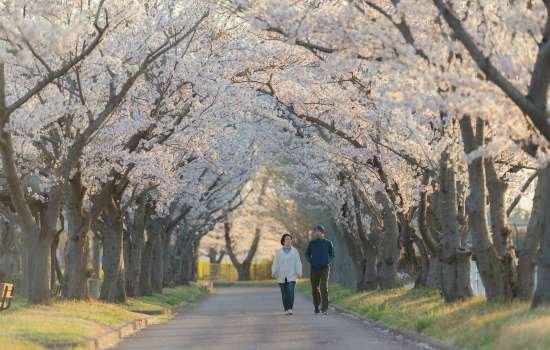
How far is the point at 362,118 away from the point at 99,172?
23.1 feet

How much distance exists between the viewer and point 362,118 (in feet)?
87.9

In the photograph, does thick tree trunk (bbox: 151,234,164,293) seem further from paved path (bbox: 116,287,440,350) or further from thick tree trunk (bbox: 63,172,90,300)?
paved path (bbox: 116,287,440,350)

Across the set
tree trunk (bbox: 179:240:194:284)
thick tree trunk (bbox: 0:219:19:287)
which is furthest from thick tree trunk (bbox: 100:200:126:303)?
tree trunk (bbox: 179:240:194:284)

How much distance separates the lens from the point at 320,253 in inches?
953

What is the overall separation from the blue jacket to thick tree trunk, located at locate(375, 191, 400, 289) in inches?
312

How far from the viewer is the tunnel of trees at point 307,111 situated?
13.3m

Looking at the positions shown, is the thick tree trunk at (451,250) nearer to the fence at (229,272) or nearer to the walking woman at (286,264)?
the walking woman at (286,264)

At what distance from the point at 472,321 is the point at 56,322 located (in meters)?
7.46

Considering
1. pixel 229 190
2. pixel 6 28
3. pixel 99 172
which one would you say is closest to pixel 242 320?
pixel 99 172

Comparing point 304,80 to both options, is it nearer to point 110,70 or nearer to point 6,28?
point 110,70

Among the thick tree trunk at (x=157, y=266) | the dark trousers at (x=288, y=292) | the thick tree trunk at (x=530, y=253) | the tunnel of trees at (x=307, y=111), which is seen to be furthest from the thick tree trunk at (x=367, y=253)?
the thick tree trunk at (x=530, y=253)

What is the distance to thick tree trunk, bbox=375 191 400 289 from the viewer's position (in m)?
32.6

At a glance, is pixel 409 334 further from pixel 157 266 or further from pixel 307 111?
pixel 157 266

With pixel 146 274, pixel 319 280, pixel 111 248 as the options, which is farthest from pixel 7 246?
pixel 319 280
